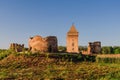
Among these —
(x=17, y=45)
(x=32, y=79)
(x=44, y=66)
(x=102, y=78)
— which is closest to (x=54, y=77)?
(x=32, y=79)

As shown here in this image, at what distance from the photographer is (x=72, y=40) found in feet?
166

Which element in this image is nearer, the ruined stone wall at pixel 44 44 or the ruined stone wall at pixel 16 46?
the ruined stone wall at pixel 44 44

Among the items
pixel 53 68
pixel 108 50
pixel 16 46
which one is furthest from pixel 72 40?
pixel 53 68

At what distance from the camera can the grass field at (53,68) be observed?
1945cm

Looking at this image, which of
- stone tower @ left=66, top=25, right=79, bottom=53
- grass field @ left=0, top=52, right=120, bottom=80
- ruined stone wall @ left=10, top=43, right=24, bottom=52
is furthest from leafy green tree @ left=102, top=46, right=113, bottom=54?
grass field @ left=0, top=52, right=120, bottom=80

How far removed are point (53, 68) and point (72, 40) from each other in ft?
89.5

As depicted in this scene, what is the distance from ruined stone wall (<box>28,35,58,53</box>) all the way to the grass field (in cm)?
276

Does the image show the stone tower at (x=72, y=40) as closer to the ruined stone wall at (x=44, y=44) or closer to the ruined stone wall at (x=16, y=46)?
the ruined stone wall at (x=16, y=46)

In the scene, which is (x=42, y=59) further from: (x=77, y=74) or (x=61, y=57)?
(x=77, y=74)

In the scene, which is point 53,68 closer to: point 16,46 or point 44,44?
point 44,44

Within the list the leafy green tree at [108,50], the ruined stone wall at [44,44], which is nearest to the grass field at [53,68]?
the ruined stone wall at [44,44]

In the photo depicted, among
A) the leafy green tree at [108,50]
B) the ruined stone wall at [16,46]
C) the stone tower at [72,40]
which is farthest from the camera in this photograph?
the leafy green tree at [108,50]

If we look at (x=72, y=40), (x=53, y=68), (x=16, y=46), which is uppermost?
(x=72, y=40)

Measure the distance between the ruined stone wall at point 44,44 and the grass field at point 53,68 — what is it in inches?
109
